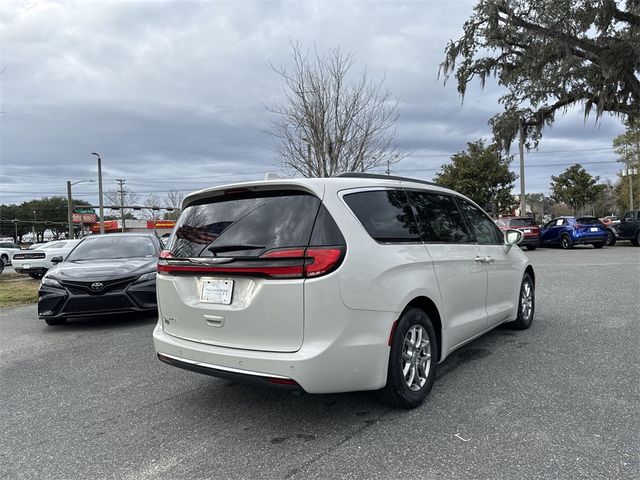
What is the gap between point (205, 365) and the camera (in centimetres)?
332

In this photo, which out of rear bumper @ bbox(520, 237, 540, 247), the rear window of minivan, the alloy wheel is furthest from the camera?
rear bumper @ bbox(520, 237, 540, 247)

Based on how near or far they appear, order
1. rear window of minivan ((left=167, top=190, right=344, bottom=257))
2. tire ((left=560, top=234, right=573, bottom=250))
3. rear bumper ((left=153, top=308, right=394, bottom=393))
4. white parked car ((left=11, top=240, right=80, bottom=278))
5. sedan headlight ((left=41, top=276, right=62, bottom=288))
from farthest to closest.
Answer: tire ((left=560, top=234, right=573, bottom=250)) < white parked car ((left=11, top=240, right=80, bottom=278)) < sedan headlight ((left=41, top=276, right=62, bottom=288)) < rear window of minivan ((left=167, top=190, right=344, bottom=257)) < rear bumper ((left=153, top=308, right=394, bottom=393))

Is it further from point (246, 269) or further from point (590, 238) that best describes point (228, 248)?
point (590, 238)

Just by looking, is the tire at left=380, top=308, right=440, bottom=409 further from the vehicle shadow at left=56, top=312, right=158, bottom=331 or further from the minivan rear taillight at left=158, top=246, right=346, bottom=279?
the vehicle shadow at left=56, top=312, right=158, bottom=331

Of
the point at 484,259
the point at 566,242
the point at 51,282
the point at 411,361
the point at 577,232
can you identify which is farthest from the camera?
the point at 566,242

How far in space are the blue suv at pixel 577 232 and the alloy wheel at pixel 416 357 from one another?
20484mm

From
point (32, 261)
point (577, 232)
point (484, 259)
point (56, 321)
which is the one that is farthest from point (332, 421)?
point (577, 232)

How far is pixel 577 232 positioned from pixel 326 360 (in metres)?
21.6

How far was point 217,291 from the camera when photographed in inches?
130

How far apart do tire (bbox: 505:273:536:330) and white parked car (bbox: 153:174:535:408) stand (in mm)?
2086

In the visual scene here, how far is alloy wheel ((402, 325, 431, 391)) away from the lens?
3.54m

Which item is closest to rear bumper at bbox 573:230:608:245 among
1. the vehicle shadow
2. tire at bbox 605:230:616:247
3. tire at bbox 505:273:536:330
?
tire at bbox 605:230:616:247

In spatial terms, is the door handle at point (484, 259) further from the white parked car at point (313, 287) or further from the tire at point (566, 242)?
the tire at point (566, 242)

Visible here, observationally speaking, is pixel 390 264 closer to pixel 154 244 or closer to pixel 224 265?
pixel 224 265
